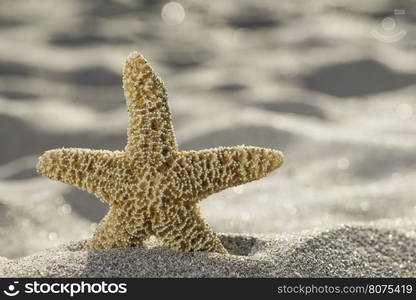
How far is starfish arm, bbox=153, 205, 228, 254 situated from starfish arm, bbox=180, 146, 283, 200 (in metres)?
0.08

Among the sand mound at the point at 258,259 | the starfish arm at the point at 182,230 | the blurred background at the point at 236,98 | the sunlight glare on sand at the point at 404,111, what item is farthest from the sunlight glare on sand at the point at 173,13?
the starfish arm at the point at 182,230

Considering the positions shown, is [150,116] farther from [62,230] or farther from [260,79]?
[260,79]

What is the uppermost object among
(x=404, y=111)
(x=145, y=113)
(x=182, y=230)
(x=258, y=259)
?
(x=404, y=111)

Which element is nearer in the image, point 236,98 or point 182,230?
point 182,230

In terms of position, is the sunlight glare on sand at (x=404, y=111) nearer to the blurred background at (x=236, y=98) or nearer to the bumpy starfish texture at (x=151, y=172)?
the blurred background at (x=236, y=98)

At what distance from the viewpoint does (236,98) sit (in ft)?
21.5

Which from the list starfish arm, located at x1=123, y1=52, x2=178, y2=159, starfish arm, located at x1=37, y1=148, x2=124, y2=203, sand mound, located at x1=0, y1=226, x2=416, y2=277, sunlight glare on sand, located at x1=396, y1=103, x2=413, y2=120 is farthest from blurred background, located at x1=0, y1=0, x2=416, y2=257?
starfish arm, located at x1=123, y1=52, x2=178, y2=159

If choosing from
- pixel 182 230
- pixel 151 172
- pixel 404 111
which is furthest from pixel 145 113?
pixel 404 111

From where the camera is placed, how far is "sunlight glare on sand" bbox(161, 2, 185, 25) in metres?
8.62

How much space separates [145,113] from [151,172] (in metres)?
0.23

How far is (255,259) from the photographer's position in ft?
8.62

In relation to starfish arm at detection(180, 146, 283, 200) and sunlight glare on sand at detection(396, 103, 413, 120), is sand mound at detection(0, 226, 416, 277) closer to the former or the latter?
starfish arm at detection(180, 146, 283, 200)

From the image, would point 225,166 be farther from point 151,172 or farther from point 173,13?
point 173,13

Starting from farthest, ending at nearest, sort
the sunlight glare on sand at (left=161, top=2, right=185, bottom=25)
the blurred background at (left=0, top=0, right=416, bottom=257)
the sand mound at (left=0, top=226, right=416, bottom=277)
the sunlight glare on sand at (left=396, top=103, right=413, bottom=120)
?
1. the sunlight glare on sand at (left=161, top=2, right=185, bottom=25)
2. the sunlight glare on sand at (left=396, top=103, right=413, bottom=120)
3. the blurred background at (left=0, top=0, right=416, bottom=257)
4. the sand mound at (left=0, top=226, right=416, bottom=277)
